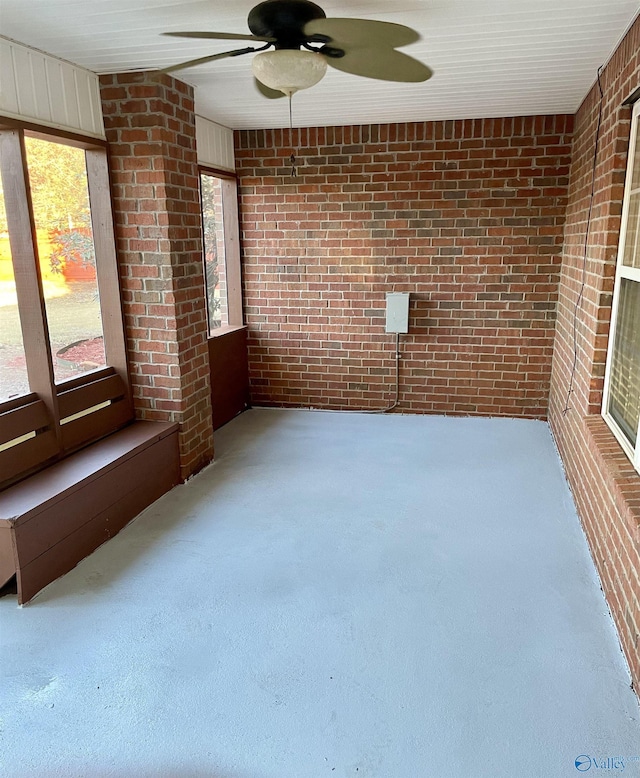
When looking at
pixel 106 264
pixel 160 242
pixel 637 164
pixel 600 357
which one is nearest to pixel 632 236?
pixel 637 164

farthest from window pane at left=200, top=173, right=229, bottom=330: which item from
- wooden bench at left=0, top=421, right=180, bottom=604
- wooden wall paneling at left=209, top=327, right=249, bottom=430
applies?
wooden bench at left=0, top=421, right=180, bottom=604

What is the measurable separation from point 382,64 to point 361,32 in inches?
12.9

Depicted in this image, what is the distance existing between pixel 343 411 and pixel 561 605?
326cm

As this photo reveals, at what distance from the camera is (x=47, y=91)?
9.71 ft

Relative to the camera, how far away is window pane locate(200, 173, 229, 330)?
5203 millimetres

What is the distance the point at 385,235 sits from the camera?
5078mm

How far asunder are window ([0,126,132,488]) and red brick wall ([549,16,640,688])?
9.38ft

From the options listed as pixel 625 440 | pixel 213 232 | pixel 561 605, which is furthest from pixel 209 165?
pixel 561 605

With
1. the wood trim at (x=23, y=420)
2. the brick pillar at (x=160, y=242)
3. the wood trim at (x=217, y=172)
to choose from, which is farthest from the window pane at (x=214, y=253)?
the wood trim at (x=23, y=420)

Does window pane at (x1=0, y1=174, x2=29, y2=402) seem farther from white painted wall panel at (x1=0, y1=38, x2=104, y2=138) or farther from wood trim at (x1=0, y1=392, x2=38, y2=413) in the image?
white painted wall panel at (x1=0, y1=38, x2=104, y2=138)

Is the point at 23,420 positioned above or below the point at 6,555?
above

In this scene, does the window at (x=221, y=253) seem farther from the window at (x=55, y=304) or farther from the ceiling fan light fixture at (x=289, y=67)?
the ceiling fan light fixture at (x=289, y=67)

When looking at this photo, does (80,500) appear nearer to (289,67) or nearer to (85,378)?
(85,378)

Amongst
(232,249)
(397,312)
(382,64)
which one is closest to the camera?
(382,64)
